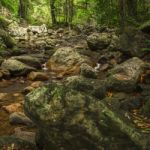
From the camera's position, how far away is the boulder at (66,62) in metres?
11.7

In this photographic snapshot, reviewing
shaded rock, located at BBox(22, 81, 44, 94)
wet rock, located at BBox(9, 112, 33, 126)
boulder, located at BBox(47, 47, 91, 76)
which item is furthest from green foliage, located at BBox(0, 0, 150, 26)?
wet rock, located at BBox(9, 112, 33, 126)

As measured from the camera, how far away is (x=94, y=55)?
1403cm

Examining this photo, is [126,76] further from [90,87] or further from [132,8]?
[132,8]

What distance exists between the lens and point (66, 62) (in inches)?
Answer: 484

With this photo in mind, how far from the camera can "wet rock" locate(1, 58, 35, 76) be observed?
11.1 meters

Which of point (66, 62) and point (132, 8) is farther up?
point (132, 8)

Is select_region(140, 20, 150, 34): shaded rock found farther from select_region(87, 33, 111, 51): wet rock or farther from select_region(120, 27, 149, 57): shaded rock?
select_region(87, 33, 111, 51): wet rock

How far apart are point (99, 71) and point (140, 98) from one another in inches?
160

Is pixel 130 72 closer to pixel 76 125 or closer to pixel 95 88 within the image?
pixel 95 88

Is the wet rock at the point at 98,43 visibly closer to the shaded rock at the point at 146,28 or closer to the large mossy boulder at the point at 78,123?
the shaded rock at the point at 146,28

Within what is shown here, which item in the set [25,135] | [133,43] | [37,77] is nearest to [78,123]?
[25,135]

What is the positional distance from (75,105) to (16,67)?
7.11 m

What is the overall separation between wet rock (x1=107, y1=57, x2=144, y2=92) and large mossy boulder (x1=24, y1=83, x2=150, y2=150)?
12.3ft

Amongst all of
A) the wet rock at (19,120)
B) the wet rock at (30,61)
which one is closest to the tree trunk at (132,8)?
the wet rock at (30,61)
